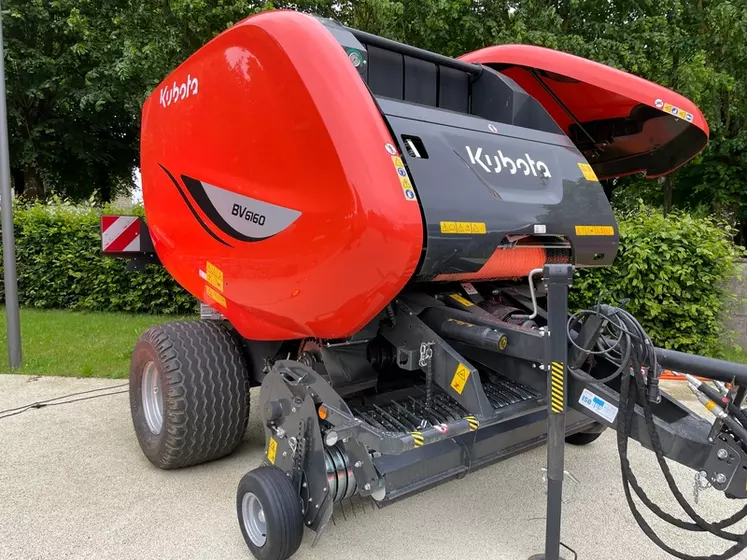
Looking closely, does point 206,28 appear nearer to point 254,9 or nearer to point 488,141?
point 254,9

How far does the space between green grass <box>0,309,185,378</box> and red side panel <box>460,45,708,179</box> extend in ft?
15.1

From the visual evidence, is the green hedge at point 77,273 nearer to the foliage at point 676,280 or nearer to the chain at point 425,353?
the foliage at point 676,280

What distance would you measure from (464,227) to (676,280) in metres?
4.06

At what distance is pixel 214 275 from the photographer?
3104 mm

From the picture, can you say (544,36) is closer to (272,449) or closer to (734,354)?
(734,354)

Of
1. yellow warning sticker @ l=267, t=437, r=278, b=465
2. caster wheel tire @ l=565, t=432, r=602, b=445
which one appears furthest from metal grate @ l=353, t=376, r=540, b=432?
caster wheel tire @ l=565, t=432, r=602, b=445

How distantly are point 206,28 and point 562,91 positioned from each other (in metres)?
5.98

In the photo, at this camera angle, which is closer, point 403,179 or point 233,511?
point 403,179

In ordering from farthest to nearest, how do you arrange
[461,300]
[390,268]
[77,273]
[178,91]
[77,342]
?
[77,273] < [77,342] < [178,91] < [461,300] < [390,268]

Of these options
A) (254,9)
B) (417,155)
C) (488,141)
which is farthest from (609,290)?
(254,9)

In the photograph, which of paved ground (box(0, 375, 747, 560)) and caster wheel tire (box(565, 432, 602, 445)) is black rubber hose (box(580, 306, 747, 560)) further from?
caster wheel tire (box(565, 432, 602, 445))

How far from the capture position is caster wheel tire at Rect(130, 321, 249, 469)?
3.13 metres

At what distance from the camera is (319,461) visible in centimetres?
240

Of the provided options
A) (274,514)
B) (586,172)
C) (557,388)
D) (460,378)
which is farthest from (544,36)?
(274,514)
